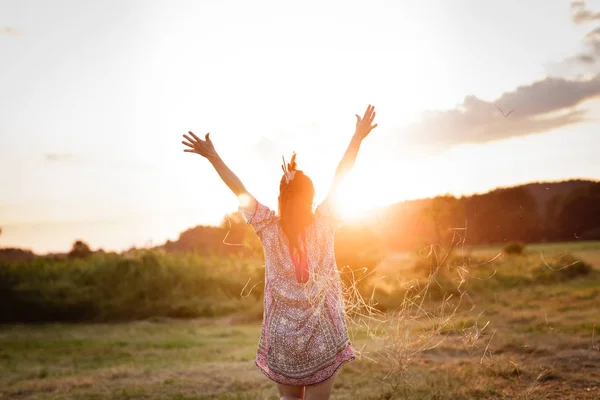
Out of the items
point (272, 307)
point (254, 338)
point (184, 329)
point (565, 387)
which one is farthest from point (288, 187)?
point (184, 329)

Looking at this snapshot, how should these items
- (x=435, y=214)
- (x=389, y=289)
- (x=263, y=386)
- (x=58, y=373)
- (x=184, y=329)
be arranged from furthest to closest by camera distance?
(x=389, y=289) → (x=184, y=329) → (x=58, y=373) → (x=263, y=386) → (x=435, y=214)

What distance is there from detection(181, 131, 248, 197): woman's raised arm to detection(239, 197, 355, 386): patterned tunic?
1.26ft

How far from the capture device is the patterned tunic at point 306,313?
349cm

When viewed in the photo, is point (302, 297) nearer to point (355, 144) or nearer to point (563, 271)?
point (355, 144)

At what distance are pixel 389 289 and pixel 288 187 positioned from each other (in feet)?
51.5

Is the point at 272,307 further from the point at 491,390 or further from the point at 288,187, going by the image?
the point at 491,390

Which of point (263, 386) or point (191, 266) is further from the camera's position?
point (191, 266)

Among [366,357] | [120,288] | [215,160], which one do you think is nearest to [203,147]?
[215,160]

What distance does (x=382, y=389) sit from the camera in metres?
6.89

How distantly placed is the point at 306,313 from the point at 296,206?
0.68m

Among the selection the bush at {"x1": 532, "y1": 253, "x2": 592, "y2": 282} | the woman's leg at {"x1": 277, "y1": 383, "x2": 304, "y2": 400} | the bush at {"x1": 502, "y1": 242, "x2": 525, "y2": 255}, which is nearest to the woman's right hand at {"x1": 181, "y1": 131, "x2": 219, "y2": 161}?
the woman's leg at {"x1": 277, "y1": 383, "x2": 304, "y2": 400}

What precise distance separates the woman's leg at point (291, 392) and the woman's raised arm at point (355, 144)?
1.31 meters

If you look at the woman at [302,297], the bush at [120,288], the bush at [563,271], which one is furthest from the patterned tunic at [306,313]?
the bush at [563,271]

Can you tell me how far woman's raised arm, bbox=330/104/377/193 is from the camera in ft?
12.1
